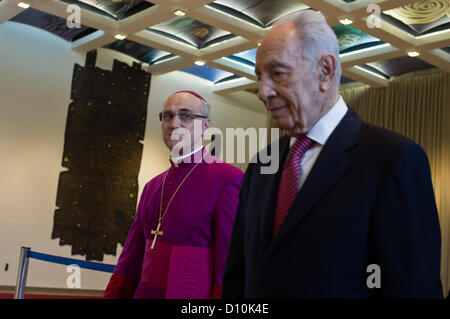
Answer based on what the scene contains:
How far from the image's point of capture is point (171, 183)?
374cm

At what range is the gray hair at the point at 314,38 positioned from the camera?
180 centimetres

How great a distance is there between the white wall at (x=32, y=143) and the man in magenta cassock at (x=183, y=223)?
24.1 feet

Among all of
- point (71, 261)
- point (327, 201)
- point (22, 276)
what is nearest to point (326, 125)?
point (327, 201)

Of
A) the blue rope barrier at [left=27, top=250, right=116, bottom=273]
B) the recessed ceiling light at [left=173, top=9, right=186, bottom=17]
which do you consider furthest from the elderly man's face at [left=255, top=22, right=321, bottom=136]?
the recessed ceiling light at [left=173, top=9, right=186, bottom=17]

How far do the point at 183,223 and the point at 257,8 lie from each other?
6.72m

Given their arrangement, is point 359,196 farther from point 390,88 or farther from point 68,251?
point 390,88

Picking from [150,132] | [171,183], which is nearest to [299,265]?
[171,183]

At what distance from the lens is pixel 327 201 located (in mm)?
1629

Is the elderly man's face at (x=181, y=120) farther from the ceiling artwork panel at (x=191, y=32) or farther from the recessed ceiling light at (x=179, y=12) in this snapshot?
the ceiling artwork panel at (x=191, y=32)

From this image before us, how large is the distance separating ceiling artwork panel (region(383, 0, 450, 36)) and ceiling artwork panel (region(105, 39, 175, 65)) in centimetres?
449

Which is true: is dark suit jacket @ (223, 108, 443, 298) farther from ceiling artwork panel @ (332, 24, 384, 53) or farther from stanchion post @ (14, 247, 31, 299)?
ceiling artwork panel @ (332, 24, 384, 53)

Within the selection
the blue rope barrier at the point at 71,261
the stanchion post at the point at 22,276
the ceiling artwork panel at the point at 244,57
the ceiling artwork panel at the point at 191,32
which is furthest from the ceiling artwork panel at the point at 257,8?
the stanchion post at the point at 22,276

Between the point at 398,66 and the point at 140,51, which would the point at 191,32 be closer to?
the point at 140,51

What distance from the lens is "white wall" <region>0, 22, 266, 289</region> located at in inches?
412
